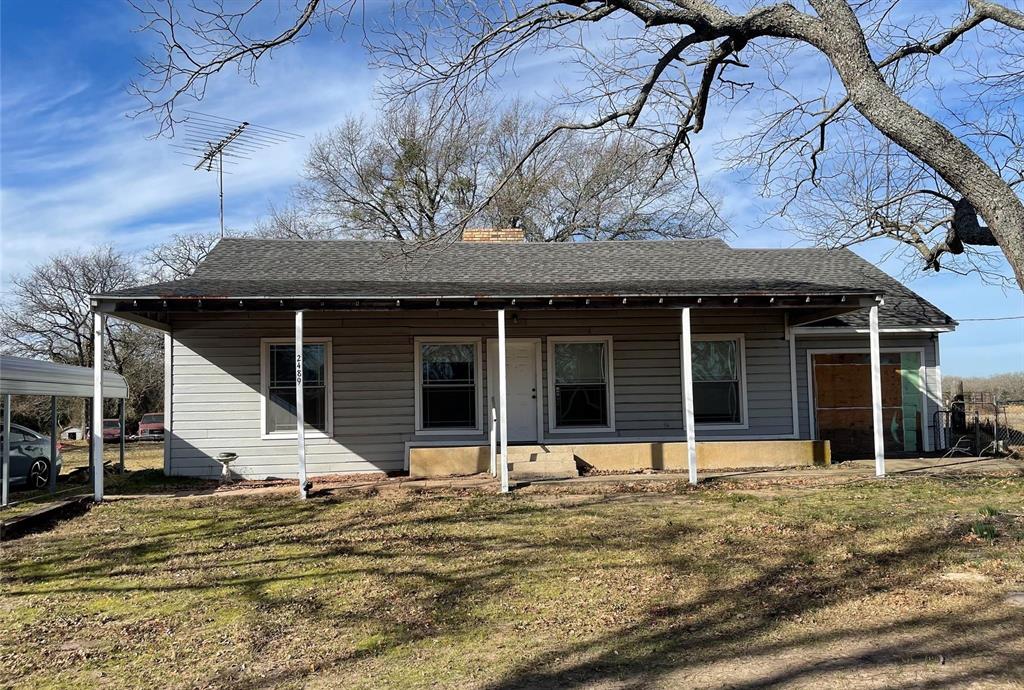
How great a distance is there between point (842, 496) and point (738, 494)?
1272 millimetres

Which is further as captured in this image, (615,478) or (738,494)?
(615,478)

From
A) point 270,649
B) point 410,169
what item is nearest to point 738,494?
point 270,649

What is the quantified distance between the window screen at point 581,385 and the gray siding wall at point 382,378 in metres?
0.23

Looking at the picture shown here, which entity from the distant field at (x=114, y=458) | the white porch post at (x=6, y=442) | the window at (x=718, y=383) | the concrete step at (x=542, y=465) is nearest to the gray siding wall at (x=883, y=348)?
the window at (x=718, y=383)

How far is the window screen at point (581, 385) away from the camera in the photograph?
1407cm

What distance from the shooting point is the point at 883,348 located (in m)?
14.9

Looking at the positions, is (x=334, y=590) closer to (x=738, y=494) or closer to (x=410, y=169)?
(x=738, y=494)

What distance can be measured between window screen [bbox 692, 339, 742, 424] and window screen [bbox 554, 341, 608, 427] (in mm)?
1672

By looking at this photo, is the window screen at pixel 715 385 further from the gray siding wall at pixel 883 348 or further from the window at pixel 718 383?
the gray siding wall at pixel 883 348

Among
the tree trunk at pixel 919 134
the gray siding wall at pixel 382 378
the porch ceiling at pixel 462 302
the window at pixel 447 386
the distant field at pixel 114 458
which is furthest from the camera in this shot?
the distant field at pixel 114 458

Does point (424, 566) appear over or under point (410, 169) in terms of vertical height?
under

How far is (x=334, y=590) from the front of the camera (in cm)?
638

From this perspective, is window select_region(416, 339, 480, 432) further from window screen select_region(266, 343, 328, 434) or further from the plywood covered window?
the plywood covered window

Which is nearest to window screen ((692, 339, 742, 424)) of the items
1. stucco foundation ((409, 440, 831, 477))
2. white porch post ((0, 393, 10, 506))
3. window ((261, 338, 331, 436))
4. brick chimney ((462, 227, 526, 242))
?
stucco foundation ((409, 440, 831, 477))
